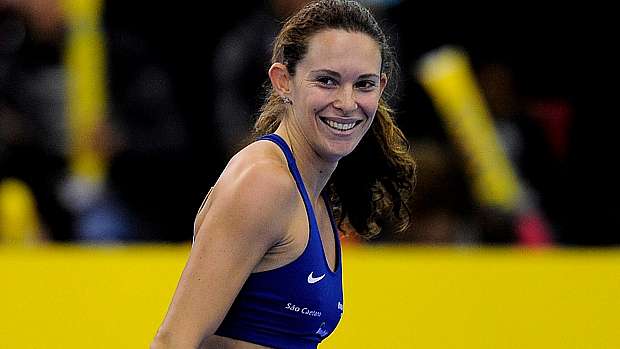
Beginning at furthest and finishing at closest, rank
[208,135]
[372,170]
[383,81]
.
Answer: [208,135], [372,170], [383,81]

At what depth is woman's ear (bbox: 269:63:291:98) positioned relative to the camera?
2.98m

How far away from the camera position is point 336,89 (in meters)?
2.89

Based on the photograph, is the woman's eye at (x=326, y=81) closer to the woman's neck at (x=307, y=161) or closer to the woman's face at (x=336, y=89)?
the woman's face at (x=336, y=89)

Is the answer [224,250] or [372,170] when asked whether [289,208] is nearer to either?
[224,250]

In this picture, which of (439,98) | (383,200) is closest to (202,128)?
(439,98)

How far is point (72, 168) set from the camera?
593 centimetres

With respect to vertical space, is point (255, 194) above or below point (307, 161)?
above

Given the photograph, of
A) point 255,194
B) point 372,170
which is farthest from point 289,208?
point 372,170

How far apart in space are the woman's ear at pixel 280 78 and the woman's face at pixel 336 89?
1.0 inches

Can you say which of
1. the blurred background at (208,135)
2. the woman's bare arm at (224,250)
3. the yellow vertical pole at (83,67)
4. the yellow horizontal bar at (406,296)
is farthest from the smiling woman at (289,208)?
the yellow vertical pole at (83,67)

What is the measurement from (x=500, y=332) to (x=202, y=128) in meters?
2.27

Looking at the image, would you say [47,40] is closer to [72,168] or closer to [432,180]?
[72,168]

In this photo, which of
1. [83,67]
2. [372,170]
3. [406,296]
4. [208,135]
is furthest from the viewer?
[208,135]

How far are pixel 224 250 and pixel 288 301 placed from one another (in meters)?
0.25
